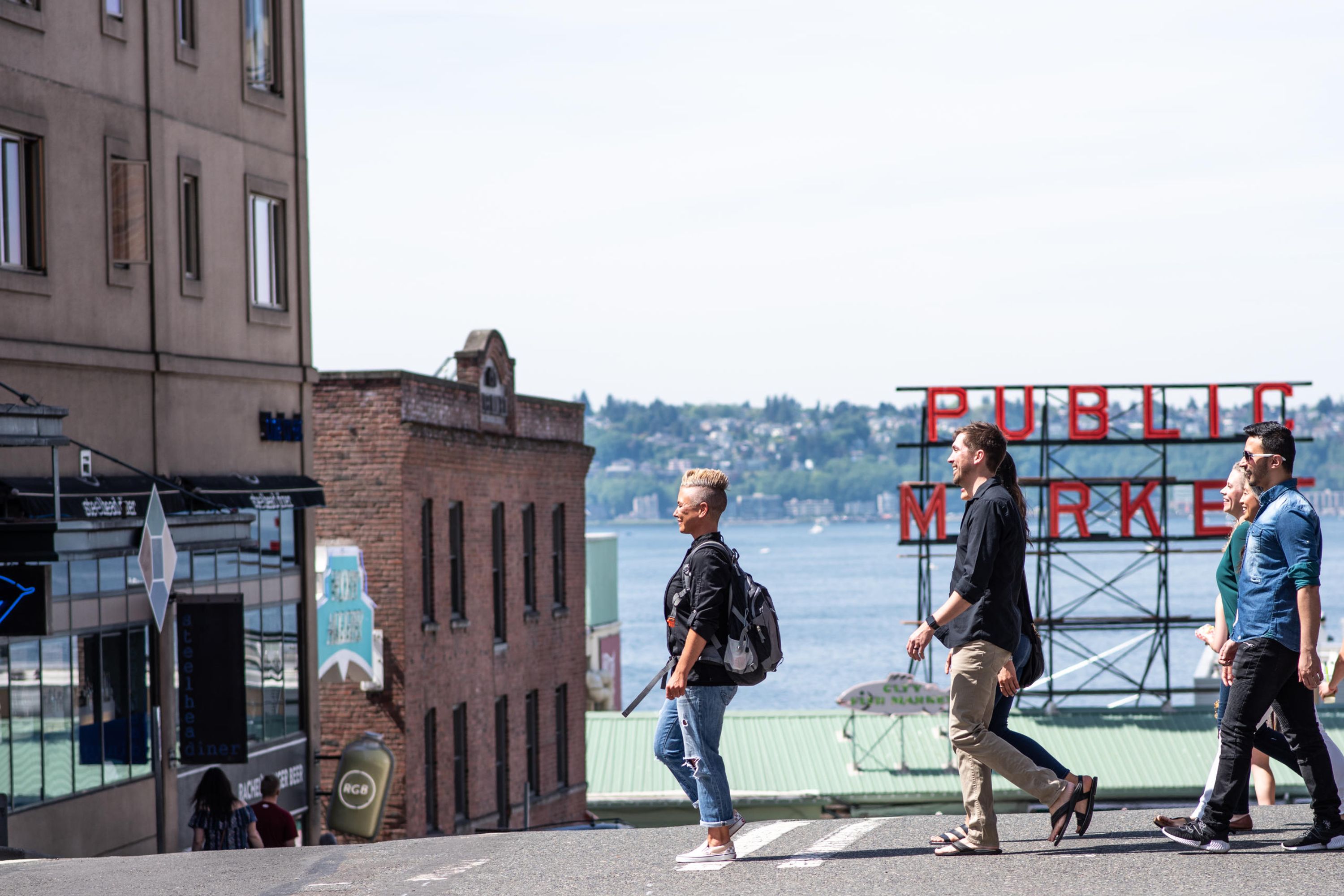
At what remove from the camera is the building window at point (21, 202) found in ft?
51.8

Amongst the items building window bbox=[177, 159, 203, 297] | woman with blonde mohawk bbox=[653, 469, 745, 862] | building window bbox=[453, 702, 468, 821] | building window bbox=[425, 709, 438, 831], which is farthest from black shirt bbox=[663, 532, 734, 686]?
building window bbox=[453, 702, 468, 821]

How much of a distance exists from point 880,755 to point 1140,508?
9.39 meters

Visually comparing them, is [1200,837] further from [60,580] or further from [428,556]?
[428,556]

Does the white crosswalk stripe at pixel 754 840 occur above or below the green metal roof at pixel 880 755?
above

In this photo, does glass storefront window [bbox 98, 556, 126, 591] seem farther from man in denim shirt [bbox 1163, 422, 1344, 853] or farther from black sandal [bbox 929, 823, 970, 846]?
man in denim shirt [bbox 1163, 422, 1344, 853]

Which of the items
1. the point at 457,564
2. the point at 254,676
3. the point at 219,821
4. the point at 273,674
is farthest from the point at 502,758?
the point at 219,821

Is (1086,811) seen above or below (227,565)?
below

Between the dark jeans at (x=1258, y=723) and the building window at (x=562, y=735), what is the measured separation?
23.5 m

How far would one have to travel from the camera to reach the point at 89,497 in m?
15.8

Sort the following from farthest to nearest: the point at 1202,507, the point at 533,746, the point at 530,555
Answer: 1. the point at 1202,507
2. the point at 530,555
3. the point at 533,746

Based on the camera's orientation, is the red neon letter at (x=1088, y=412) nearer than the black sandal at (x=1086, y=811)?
No

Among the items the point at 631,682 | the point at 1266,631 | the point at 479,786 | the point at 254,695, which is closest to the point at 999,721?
the point at 1266,631

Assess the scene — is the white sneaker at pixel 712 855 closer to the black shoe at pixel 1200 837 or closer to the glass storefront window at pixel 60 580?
the black shoe at pixel 1200 837

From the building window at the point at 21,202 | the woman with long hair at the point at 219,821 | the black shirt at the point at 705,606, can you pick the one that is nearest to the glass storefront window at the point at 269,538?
the building window at the point at 21,202
